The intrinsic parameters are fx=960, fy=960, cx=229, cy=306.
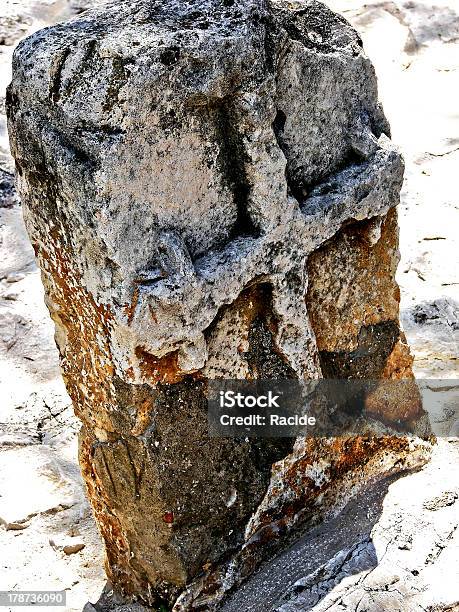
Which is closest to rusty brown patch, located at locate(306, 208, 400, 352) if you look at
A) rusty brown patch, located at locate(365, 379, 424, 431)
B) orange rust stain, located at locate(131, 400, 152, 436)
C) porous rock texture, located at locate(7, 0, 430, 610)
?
porous rock texture, located at locate(7, 0, 430, 610)

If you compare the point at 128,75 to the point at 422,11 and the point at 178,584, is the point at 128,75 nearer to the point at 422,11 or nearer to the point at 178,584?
the point at 178,584

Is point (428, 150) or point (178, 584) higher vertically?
point (428, 150)

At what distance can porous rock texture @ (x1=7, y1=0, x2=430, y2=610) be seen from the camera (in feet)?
5.46

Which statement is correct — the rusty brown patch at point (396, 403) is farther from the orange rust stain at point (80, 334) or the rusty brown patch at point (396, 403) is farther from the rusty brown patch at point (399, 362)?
the orange rust stain at point (80, 334)

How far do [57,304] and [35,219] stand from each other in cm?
17

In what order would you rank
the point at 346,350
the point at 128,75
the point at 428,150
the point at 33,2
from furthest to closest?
the point at 33,2
the point at 428,150
the point at 346,350
the point at 128,75

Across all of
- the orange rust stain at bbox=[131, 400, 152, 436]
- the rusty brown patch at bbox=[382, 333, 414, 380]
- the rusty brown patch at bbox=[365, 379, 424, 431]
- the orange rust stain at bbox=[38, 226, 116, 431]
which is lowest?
the rusty brown patch at bbox=[365, 379, 424, 431]

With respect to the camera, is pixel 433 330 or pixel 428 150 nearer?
pixel 433 330

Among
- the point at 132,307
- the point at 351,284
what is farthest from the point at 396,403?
the point at 132,307

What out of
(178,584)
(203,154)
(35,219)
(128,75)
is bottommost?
(178,584)

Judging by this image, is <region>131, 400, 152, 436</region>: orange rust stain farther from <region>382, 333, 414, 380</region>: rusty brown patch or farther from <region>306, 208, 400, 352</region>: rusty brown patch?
<region>382, 333, 414, 380</region>: rusty brown patch

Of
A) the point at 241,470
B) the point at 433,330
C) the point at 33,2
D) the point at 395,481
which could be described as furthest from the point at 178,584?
the point at 33,2

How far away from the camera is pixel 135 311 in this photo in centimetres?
169

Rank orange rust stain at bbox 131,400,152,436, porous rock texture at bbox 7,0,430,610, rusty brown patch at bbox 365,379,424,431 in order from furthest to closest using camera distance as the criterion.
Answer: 1. rusty brown patch at bbox 365,379,424,431
2. orange rust stain at bbox 131,400,152,436
3. porous rock texture at bbox 7,0,430,610
